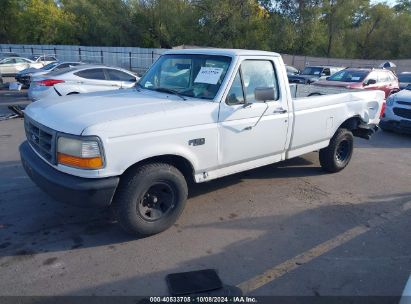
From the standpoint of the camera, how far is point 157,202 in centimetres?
408

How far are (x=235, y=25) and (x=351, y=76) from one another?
30428mm

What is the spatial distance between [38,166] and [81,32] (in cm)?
5135

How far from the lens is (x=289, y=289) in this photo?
3318mm

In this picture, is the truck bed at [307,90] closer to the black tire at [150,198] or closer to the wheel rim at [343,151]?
the wheel rim at [343,151]

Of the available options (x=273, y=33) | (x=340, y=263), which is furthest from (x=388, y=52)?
(x=340, y=263)

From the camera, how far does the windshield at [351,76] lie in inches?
509

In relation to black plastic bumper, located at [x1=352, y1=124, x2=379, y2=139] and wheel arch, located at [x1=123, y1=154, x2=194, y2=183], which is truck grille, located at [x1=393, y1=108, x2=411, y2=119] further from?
wheel arch, located at [x1=123, y1=154, x2=194, y2=183]

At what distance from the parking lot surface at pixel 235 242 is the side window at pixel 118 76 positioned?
6885mm

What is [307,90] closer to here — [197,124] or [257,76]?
[257,76]

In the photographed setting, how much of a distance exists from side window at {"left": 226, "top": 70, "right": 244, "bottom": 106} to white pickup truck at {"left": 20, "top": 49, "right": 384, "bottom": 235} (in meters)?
0.01

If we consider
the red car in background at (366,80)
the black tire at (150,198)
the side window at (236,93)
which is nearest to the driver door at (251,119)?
the side window at (236,93)

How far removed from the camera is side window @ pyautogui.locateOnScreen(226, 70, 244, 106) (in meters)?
4.36

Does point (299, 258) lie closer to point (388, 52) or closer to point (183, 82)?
point (183, 82)

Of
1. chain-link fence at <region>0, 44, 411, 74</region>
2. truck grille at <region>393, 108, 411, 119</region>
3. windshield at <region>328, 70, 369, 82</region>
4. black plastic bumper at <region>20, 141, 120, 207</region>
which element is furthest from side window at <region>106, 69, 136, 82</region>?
chain-link fence at <region>0, 44, 411, 74</region>
